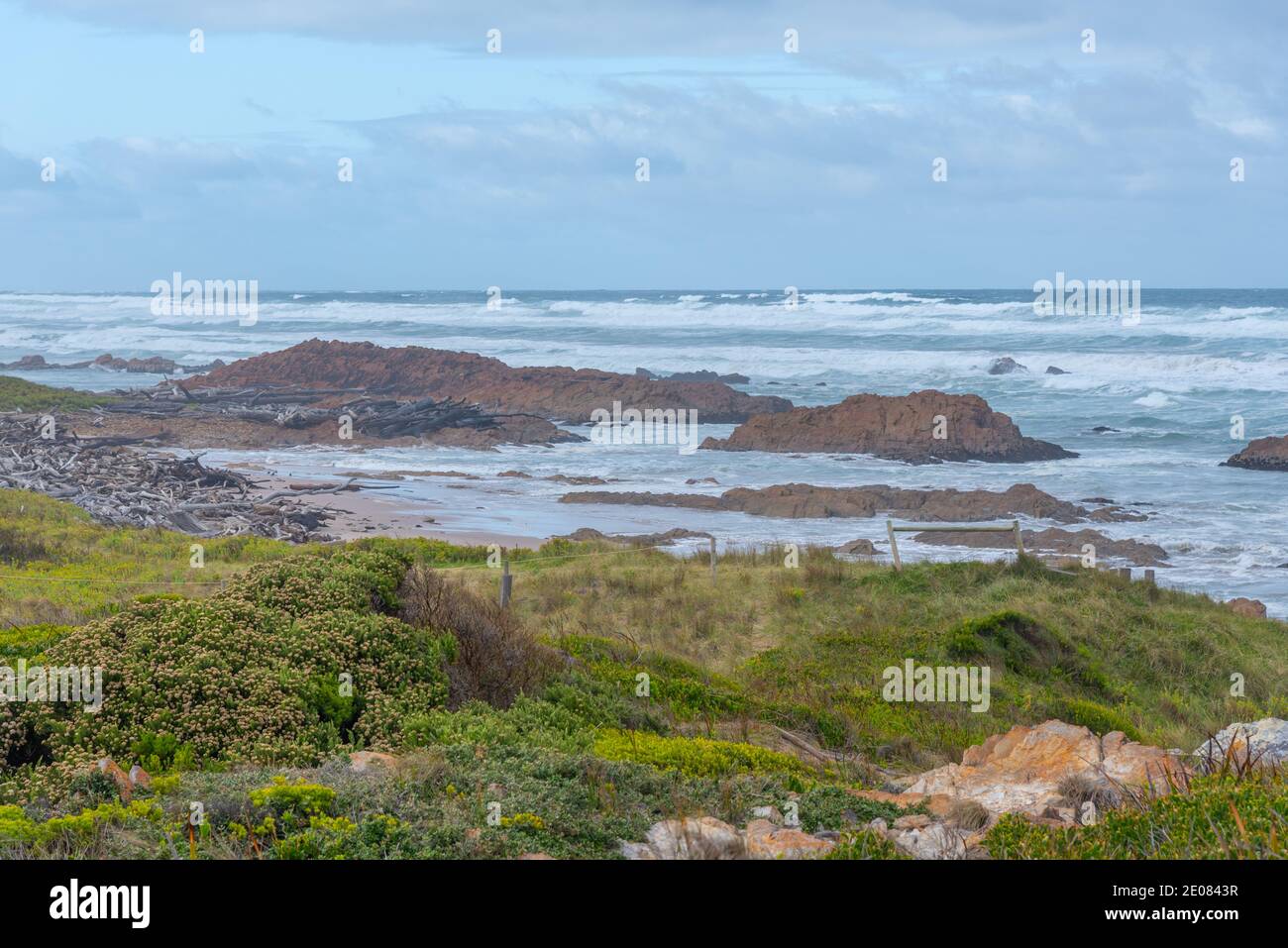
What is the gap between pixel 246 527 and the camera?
22234mm

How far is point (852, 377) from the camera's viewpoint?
58.0 metres

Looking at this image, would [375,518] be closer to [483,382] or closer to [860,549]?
[860,549]

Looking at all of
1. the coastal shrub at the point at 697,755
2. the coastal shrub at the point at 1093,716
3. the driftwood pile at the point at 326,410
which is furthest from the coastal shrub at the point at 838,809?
the driftwood pile at the point at 326,410

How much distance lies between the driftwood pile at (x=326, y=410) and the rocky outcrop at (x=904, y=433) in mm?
9400

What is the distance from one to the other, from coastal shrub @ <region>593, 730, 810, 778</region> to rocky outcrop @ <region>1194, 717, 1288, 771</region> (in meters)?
2.49

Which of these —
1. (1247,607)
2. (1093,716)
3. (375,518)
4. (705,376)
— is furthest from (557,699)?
(705,376)

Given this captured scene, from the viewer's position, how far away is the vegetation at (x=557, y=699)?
17.3ft

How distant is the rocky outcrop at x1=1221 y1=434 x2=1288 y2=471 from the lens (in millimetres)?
31984

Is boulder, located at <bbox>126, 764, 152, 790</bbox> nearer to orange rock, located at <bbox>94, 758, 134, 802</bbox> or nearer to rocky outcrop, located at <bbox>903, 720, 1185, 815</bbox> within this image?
orange rock, located at <bbox>94, 758, 134, 802</bbox>

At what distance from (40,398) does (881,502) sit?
1123 inches

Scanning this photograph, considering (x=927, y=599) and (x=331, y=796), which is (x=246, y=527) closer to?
(x=927, y=599)

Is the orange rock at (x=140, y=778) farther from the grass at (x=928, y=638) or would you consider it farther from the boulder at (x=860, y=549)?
the boulder at (x=860, y=549)

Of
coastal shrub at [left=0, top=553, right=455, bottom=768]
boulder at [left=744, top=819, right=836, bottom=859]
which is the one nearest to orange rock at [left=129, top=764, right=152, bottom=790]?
coastal shrub at [left=0, top=553, right=455, bottom=768]
